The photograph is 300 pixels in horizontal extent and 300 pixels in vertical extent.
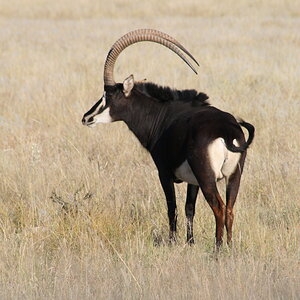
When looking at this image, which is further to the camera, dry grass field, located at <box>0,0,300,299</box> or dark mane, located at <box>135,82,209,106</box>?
dark mane, located at <box>135,82,209,106</box>

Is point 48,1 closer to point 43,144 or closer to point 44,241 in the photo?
point 43,144

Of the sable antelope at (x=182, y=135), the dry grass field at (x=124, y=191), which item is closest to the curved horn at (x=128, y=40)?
the sable antelope at (x=182, y=135)

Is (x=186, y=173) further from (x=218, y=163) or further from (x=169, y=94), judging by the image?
(x=169, y=94)

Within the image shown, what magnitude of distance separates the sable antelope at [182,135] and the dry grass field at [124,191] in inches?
15.4

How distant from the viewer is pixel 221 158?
16.6ft

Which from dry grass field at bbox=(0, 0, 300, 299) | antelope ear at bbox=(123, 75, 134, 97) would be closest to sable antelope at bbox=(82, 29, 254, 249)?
antelope ear at bbox=(123, 75, 134, 97)

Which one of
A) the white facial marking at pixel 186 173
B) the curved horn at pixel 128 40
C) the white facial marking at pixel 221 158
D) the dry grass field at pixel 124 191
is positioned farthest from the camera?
the curved horn at pixel 128 40

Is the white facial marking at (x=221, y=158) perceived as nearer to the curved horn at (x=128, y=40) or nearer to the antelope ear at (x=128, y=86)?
the curved horn at (x=128, y=40)

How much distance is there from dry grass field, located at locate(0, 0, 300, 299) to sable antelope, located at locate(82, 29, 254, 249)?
1.28 ft

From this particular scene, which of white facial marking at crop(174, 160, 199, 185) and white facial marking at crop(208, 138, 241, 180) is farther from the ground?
white facial marking at crop(208, 138, 241, 180)

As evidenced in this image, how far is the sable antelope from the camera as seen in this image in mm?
5047

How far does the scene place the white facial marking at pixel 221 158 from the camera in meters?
5.03

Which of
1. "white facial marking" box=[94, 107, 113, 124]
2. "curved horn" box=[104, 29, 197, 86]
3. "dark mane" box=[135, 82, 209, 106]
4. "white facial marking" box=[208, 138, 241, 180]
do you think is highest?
"curved horn" box=[104, 29, 197, 86]

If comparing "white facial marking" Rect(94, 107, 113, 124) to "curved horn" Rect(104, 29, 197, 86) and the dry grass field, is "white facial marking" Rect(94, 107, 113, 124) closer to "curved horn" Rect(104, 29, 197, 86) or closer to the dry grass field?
"curved horn" Rect(104, 29, 197, 86)
